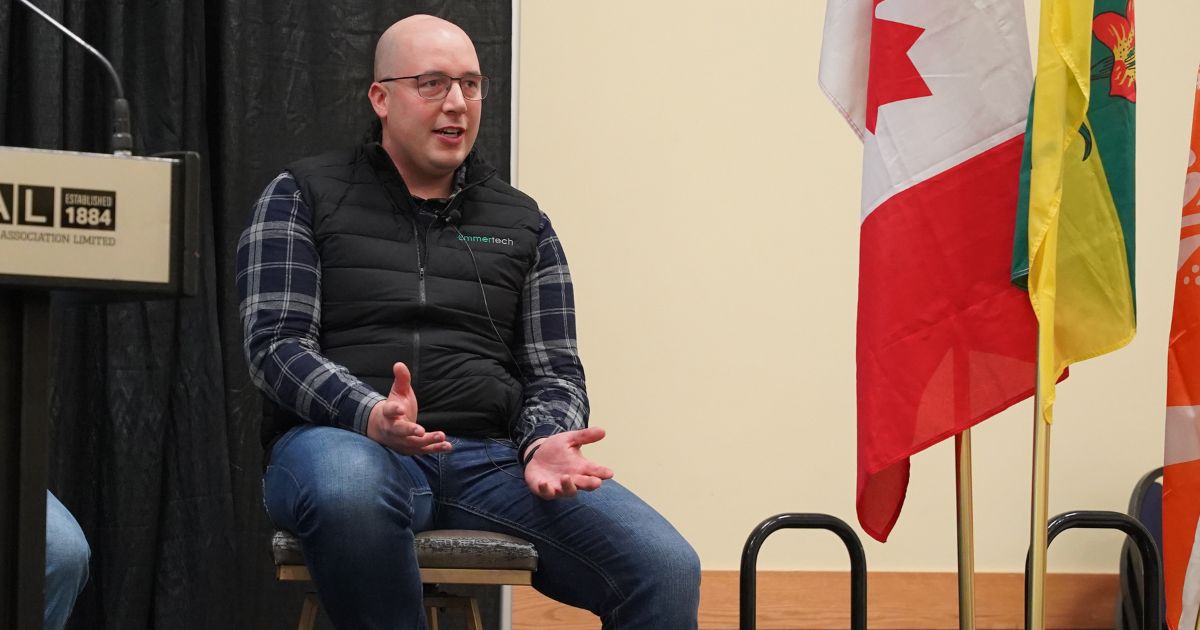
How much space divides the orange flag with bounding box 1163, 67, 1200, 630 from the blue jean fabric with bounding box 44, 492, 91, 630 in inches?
63.2

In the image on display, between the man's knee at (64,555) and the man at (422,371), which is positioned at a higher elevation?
the man at (422,371)

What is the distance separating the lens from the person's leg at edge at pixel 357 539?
1669 millimetres

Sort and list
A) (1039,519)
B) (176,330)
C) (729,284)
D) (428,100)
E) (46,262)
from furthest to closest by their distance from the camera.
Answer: (729,284) → (176,330) → (428,100) → (1039,519) → (46,262)

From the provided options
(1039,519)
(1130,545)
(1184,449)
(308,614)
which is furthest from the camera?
(1130,545)

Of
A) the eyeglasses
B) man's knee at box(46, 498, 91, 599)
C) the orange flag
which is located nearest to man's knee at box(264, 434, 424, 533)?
man's knee at box(46, 498, 91, 599)

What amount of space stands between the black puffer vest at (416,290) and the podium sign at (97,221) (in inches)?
39.2

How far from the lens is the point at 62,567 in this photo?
1.65 metres

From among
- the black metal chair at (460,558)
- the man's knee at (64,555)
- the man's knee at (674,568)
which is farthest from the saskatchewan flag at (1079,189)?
the man's knee at (64,555)

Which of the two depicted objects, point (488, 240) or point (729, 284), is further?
point (729, 284)

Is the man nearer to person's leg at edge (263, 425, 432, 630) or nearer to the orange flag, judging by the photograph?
person's leg at edge (263, 425, 432, 630)

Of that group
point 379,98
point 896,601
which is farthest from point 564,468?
point 896,601

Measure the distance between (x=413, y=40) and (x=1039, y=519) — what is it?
1.31m

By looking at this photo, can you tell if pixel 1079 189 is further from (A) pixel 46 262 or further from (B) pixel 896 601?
(B) pixel 896 601

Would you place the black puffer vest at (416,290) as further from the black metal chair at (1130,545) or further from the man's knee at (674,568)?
the black metal chair at (1130,545)
